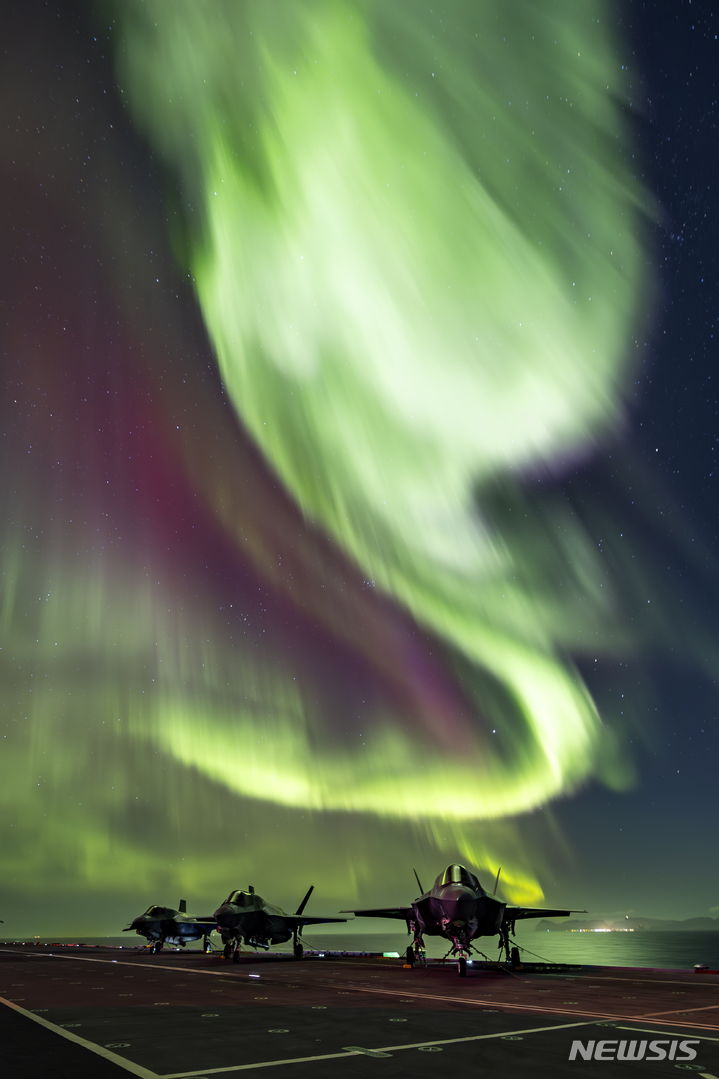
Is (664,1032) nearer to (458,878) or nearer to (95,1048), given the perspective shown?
(95,1048)

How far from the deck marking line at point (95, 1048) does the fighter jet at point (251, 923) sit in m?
27.6

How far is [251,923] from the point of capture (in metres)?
44.4

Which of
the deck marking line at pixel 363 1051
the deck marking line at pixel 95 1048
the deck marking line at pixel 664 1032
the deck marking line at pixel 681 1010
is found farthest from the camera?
the deck marking line at pixel 681 1010

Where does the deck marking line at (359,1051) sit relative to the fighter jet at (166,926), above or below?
above

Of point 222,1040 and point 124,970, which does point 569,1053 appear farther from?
point 124,970

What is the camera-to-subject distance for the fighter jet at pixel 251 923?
140ft

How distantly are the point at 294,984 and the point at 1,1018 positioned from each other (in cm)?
1219

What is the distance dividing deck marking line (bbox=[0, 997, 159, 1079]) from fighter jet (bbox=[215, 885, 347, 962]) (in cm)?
2764

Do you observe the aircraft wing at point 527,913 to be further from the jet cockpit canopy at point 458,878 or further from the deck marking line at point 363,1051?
the deck marking line at point 363,1051

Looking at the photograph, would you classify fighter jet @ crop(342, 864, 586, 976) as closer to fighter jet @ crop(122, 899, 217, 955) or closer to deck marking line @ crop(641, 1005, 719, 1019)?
deck marking line @ crop(641, 1005, 719, 1019)

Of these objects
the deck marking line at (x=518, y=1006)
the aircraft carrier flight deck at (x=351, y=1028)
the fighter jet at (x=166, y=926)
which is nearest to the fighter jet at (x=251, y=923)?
the fighter jet at (x=166, y=926)
